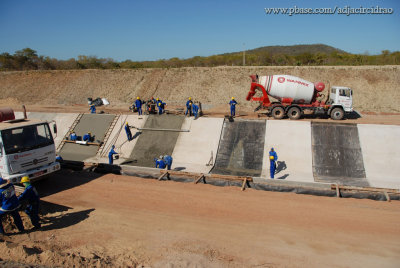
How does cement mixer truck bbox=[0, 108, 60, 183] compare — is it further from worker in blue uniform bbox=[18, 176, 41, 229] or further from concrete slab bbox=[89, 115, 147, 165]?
concrete slab bbox=[89, 115, 147, 165]

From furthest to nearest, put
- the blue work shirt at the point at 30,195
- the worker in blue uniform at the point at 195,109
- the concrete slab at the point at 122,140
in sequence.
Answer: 1. the worker in blue uniform at the point at 195,109
2. the concrete slab at the point at 122,140
3. the blue work shirt at the point at 30,195

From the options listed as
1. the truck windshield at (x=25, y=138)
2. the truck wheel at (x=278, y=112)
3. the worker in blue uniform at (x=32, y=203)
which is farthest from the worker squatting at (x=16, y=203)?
the truck wheel at (x=278, y=112)

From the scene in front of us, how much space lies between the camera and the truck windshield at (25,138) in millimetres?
11008

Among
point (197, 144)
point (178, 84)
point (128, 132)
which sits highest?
point (178, 84)

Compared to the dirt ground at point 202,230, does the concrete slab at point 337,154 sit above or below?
above

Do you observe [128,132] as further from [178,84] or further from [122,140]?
[178,84]

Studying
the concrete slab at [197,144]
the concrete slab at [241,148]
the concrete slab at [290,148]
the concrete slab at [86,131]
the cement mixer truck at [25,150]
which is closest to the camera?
the cement mixer truck at [25,150]

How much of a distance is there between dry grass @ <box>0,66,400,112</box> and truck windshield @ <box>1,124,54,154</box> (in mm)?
21282

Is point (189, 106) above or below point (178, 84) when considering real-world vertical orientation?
below

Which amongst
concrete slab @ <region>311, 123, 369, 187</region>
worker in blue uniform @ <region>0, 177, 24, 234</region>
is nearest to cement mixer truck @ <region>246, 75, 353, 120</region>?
concrete slab @ <region>311, 123, 369, 187</region>

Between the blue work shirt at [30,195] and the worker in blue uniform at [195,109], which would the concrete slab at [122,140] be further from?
the blue work shirt at [30,195]

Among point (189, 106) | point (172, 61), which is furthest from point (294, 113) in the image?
point (172, 61)

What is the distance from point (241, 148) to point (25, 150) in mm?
11217

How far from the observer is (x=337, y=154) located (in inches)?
629
